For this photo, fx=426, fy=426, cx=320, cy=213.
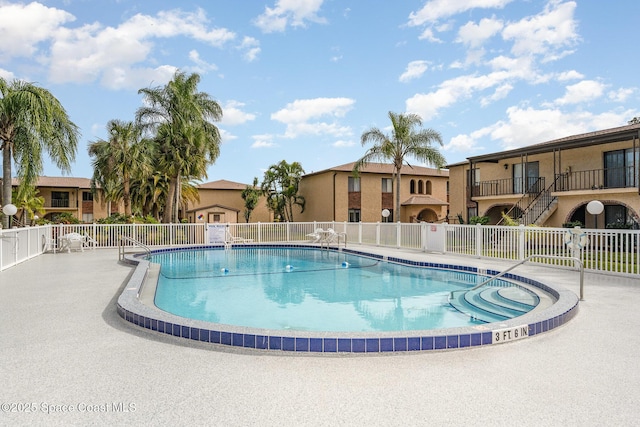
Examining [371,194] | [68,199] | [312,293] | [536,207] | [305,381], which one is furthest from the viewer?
[68,199]

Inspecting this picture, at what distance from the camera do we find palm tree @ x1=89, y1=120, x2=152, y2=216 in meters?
26.0

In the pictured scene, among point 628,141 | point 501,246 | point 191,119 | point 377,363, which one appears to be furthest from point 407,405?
point 191,119

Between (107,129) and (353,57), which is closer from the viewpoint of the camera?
(353,57)

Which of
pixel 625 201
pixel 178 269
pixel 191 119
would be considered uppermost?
pixel 191 119

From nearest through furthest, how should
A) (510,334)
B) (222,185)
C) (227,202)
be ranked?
(510,334) < (227,202) < (222,185)

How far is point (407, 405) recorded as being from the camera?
3.29 metres

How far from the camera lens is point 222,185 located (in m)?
40.2

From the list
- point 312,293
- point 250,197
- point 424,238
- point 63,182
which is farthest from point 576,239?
point 63,182

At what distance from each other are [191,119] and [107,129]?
7.16m

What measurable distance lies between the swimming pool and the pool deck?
0.15 metres

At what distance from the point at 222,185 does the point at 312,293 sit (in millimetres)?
31934

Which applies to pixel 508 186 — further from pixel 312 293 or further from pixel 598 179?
pixel 312 293

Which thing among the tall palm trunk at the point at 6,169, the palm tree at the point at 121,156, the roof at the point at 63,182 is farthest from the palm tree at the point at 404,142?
the roof at the point at 63,182

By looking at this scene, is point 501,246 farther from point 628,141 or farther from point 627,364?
point 628,141
